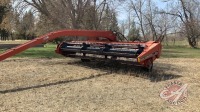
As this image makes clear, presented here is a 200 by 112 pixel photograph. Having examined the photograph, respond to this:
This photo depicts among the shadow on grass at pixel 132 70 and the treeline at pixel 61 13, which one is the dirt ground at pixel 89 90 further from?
the treeline at pixel 61 13

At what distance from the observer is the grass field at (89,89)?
17.5 feet

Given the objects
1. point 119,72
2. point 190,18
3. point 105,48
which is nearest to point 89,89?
point 119,72

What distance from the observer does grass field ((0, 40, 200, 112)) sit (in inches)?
209

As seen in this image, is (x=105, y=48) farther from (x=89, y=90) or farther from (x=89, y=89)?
(x=89, y=90)

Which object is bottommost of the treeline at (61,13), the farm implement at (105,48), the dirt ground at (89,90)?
the dirt ground at (89,90)

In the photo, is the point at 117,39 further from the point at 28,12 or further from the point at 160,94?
the point at 28,12

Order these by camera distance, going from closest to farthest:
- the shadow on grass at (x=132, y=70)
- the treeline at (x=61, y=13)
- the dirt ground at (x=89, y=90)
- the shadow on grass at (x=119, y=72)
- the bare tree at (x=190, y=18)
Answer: the dirt ground at (x=89, y=90)
the shadow on grass at (x=119, y=72)
the shadow on grass at (x=132, y=70)
the treeline at (x=61, y=13)
the bare tree at (x=190, y=18)

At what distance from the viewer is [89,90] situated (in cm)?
663

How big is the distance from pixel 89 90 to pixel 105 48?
300cm

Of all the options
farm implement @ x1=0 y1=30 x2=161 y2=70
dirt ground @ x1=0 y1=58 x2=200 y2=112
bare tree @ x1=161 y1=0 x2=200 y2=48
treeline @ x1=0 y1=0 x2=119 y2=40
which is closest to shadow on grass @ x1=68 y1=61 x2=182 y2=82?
dirt ground @ x1=0 y1=58 x2=200 y2=112

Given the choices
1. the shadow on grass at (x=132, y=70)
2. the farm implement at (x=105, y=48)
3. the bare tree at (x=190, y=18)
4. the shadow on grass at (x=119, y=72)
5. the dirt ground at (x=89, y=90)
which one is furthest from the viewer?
the bare tree at (x=190, y=18)

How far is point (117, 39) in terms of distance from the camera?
36.4ft

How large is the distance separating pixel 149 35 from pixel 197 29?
8.83 m

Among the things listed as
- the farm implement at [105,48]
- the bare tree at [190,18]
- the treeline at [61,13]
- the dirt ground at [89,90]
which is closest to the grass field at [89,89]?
the dirt ground at [89,90]
